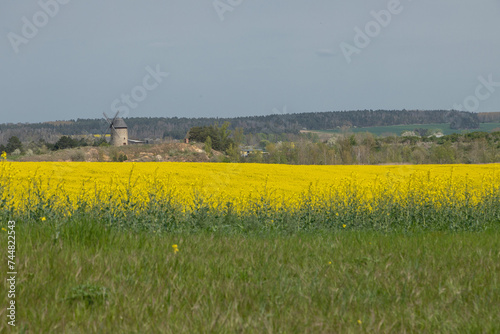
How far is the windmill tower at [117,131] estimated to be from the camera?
4466 inches

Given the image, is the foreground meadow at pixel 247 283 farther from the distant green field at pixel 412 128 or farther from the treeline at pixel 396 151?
the distant green field at pixel 412 128

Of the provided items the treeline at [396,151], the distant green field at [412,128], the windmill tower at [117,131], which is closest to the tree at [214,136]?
the treeline at [396,151]

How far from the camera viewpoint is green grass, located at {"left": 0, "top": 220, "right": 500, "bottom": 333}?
11.3ft

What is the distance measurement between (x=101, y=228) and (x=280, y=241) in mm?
2315

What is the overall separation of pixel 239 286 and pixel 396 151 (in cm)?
6901

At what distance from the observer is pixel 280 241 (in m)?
6.55

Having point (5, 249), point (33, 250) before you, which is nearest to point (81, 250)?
point (33, 250)

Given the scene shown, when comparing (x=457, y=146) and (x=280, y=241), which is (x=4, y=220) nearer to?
(x=280, y=241)

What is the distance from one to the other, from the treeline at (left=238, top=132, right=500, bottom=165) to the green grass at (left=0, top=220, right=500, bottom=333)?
51140mm

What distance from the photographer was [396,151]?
229ft

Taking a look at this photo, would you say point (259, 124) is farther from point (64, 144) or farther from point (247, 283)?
point (247, 283)

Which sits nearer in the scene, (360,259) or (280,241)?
(360,259)

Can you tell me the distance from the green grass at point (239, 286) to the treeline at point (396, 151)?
51.1 metres

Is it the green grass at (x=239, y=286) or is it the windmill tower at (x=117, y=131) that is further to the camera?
the windmill tower at (x=117, y=131)
